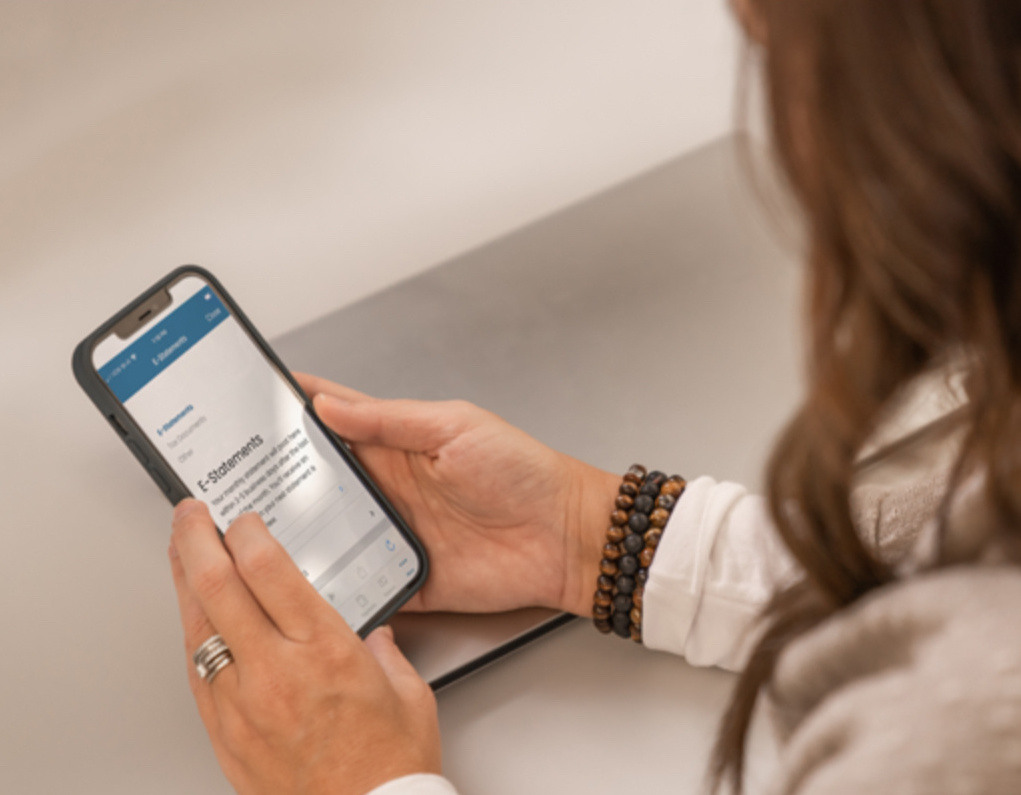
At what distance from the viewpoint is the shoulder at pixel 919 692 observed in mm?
194

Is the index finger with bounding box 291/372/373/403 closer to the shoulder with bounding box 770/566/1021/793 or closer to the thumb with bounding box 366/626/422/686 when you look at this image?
the thumb with bounding box 366/626/422/686

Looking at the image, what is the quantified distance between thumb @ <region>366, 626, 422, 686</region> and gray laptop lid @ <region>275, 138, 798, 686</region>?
0.52 ft

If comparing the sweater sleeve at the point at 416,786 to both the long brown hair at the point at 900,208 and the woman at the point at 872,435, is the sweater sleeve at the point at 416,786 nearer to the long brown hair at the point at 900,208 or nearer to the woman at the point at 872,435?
the woman at the point at 872,435

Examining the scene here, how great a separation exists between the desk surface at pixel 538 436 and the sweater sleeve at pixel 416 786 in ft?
0.23

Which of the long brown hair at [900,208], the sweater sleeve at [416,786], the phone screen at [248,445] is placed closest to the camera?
the long brown hair at [900,208]

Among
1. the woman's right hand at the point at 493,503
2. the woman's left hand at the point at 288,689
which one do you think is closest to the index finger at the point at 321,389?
the woman's right hand at the point at 493,503

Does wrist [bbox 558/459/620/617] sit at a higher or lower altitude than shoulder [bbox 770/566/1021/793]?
lower

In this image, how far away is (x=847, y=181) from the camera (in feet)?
0.70

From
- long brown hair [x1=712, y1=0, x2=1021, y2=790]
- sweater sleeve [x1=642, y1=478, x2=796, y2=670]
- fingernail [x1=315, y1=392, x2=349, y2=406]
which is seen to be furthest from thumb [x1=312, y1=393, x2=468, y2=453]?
long brown hair [x1=712, y1=0, x2=1021, y2=790]

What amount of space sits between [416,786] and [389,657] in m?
0.07

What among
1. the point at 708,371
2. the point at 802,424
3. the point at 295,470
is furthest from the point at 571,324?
the point at 802,424

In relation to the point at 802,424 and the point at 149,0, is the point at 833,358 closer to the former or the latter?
the point at 802,424

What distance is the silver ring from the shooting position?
14.5 inches

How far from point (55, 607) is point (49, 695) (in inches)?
2.0
